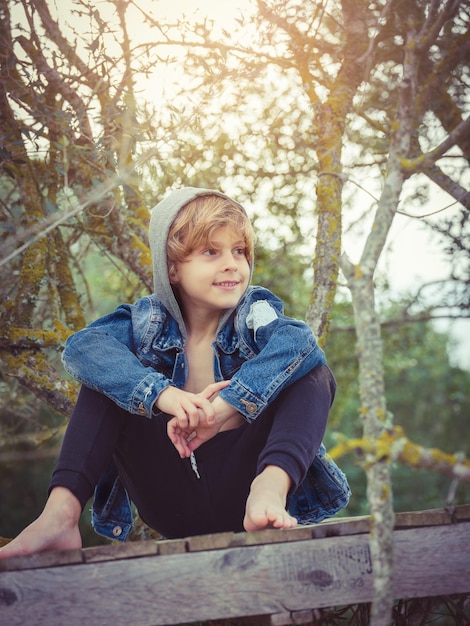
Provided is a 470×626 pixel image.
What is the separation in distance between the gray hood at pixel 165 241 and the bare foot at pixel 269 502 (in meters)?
0.68

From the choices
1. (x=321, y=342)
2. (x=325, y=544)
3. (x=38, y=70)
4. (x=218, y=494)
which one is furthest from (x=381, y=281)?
(x=325, y=544)

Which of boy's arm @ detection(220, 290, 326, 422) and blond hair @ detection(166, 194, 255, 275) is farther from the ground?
blond hair @ detection(166, 194, 255, 275)

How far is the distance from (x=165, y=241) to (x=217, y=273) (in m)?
0.22

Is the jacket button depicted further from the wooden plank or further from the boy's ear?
the boy's ear

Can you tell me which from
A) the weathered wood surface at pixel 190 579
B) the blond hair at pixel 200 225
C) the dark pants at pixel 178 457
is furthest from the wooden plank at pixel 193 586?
the blond hair at pixel 200 225

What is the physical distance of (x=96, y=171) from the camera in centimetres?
277

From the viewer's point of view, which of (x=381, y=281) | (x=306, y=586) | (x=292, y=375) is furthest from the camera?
(x=381, y=281)

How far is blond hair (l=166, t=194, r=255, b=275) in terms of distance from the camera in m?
2.10

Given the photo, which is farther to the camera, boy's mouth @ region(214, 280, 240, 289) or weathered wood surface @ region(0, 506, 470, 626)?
boy's mouth @ region(214, 280, 240, 289)

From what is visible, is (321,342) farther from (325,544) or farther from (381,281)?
(381,281)

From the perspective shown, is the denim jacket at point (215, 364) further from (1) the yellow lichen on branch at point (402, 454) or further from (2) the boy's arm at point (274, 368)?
(1) the yellow lichen on branch at point (402, 454)

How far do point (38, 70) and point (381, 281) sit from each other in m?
2.59

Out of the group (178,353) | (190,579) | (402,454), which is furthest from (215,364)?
(402,454)

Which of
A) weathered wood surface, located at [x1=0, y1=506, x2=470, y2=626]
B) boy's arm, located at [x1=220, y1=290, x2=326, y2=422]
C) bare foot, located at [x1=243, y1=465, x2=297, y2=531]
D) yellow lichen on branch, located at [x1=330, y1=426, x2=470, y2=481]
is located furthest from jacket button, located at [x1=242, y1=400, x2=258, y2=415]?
yellow lichen on branch, located at [x1=330, y1=426, x2=470, y2=481]
